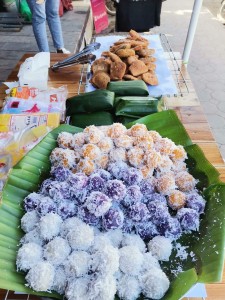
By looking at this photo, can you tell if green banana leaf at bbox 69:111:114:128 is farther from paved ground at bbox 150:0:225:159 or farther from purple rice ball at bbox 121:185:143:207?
paved ground at bbox 150:0:225:159

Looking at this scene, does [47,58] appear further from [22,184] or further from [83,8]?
[83,8]

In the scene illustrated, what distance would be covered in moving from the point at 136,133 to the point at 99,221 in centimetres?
34

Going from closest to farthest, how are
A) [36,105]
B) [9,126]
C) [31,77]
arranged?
[9,126] < [36,105] < [31,77]

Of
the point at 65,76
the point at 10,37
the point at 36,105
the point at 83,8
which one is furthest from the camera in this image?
the point at 83,8

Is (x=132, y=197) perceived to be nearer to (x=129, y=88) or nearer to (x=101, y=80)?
(x=129, y=88)

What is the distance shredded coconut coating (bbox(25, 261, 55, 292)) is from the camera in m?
0.73

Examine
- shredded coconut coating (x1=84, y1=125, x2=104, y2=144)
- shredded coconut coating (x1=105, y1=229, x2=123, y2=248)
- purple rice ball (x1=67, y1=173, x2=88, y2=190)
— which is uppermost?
shredded coconut coating (x1=84, y1=125, x2=104, y2=144)

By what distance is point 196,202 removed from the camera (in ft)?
2.95

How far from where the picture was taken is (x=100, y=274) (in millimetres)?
726

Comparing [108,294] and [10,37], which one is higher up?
[108,294]

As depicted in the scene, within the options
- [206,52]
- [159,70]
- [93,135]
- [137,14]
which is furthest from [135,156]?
[206,52]

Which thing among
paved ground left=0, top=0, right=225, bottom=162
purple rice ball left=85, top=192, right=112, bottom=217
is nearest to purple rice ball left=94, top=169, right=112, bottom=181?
purple rice ball left=85, top=192, right=112, bottom=217

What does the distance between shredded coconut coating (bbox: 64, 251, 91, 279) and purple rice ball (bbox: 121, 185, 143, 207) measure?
18cm

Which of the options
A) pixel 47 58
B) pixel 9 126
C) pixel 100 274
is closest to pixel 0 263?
pixel 100 274
